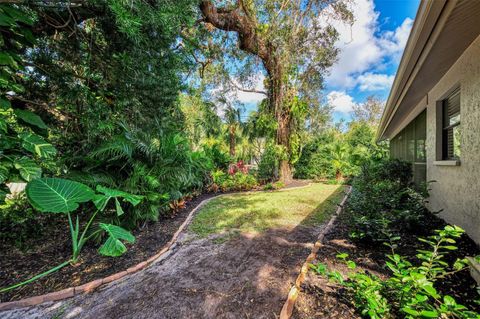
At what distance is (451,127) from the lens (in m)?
4.14

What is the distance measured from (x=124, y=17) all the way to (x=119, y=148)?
211cm

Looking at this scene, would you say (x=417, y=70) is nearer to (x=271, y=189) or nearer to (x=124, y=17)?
(x=124, y=17)

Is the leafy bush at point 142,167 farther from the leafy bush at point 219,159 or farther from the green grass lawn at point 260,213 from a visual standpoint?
the leafy bush at point 219,159

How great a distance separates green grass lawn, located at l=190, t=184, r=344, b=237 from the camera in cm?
451

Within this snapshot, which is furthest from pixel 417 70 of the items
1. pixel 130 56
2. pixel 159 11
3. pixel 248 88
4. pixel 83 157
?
pixel 248 88

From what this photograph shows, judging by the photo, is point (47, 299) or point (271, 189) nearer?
point (47, 299)

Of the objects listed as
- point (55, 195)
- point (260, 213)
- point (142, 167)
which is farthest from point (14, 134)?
point (260, 213)

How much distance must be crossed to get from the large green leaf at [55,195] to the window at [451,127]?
5.82 meters

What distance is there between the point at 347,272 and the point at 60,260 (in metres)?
4.09

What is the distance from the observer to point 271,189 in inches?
357

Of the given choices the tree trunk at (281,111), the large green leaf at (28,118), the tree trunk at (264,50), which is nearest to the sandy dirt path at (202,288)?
the large green leaf at (28,118)

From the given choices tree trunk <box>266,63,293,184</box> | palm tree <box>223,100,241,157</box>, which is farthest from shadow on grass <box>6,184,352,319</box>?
palm tree <box>223,100,241,157</box>

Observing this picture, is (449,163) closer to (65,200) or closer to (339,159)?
(65,200)

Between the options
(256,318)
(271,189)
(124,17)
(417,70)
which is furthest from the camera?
(271,189)
